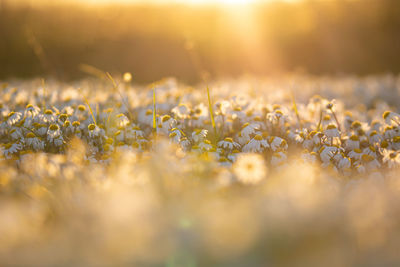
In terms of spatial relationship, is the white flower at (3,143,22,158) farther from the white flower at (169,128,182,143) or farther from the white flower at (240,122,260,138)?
the white flower at (240,122,260,138)

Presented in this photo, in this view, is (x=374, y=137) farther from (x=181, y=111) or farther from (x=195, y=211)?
(x=195, y=211)

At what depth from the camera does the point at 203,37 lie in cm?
1794

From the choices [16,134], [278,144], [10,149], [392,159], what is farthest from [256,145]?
[16,134]

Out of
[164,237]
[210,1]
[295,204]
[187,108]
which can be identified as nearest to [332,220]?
[295,204]

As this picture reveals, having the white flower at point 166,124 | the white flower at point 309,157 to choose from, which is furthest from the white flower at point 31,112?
the white flower at point 309,157

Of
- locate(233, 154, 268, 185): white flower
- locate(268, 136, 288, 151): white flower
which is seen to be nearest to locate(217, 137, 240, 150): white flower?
locate(268, 136, 288, 151): white flower

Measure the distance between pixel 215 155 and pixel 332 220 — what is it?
4.09ft

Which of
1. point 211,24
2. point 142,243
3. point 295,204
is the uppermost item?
point 211,24

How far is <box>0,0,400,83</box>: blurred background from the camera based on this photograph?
15406mm

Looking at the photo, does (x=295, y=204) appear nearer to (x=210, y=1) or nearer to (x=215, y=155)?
(x=215, y=155)

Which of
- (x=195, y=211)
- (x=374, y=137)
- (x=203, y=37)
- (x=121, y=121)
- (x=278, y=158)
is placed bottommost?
(x=195, y=211)

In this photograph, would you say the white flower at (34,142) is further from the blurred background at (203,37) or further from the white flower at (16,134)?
the blurred background at (203,37)

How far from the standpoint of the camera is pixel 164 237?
5.45 ft

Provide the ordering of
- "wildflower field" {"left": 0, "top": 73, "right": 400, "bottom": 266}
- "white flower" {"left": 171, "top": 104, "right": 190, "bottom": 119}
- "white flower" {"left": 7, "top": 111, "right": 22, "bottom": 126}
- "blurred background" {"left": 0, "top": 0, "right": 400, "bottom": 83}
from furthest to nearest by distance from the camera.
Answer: "blurred background" {"left": 0, "top": 0, "right": 400, "bottom": 83}, "white flower" {"left": 171, "top": 104, "right": 190, "bottom": 119}, "white flower" {"left": 7, "top": 111, "right": 22, "bottom": 126}, "wildflower field" {"left": 0, "top": 73, "right": 400, "bottom": 266}
